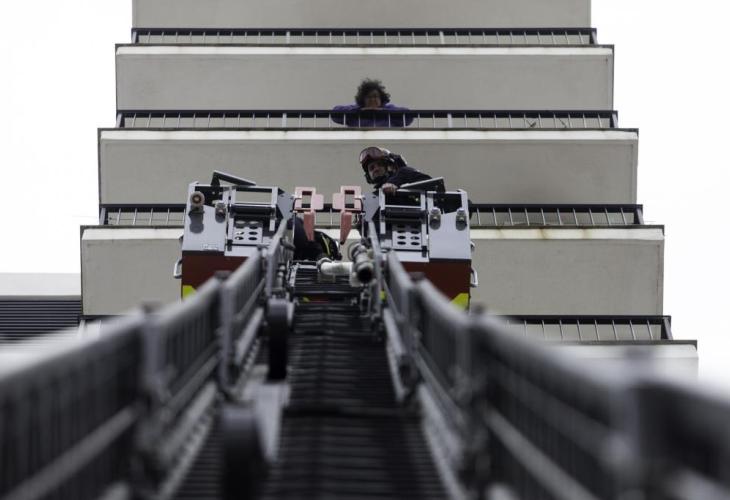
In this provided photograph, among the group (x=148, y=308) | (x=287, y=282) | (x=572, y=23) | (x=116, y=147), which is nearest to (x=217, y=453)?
(x=148, y=308)

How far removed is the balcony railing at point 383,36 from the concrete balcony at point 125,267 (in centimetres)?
651

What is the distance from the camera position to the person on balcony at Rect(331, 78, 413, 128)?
19.8 metres

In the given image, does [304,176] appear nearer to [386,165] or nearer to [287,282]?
[386,165]

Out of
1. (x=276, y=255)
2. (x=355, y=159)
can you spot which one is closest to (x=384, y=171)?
(x=276, y=255)

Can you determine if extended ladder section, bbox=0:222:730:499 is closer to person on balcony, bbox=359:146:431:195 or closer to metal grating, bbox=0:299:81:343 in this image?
person on balcony, bbox=359:146:431:195

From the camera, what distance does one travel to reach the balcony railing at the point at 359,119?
2803cm

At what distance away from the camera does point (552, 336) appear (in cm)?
2505

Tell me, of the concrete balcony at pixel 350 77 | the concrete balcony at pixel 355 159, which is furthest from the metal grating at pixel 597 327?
the concrete balcony at pixel 350 77

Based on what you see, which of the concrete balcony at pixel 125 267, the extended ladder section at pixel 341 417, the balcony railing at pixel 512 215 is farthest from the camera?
the balcony railing at pixel 512 215

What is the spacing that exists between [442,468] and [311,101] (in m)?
23.3

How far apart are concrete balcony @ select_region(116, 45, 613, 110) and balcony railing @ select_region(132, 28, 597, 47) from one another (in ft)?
3.41

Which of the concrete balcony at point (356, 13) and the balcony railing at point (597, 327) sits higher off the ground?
the concrete balcony at point (356, 13)

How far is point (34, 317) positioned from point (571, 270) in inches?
456

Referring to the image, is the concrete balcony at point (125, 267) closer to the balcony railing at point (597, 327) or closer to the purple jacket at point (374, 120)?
the purple jacket at point (374, 120)
